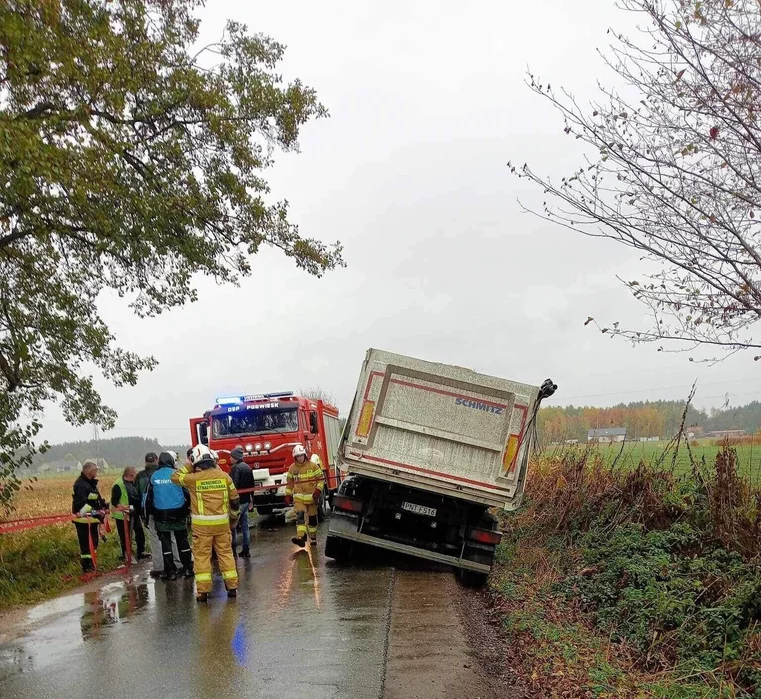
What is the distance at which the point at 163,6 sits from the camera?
37.8 ft

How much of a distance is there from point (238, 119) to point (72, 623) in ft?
27.4

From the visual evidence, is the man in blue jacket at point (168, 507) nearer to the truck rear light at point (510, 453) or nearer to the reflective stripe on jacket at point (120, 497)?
the reflective stripe on jacket at point (120, 497)

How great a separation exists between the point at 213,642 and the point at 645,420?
854 cm

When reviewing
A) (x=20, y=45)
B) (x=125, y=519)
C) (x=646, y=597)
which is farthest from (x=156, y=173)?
(x=646, y=597)

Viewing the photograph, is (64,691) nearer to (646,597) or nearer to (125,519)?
(646,597)

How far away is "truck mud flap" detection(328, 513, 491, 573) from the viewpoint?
9383mm

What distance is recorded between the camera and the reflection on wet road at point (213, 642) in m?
5.36

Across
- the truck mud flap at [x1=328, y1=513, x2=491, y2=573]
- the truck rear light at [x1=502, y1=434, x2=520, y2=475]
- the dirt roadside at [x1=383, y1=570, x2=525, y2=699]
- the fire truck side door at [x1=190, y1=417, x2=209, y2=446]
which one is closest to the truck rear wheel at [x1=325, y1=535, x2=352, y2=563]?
the truck mud flap at [x1=328, y1=513, x2=491, y2=573]

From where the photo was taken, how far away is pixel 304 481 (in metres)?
11.6

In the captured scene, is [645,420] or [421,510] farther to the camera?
[645,420]

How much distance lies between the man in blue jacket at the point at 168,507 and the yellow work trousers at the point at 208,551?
164cm

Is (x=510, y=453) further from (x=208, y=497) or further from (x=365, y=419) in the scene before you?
(x=208, y=497)

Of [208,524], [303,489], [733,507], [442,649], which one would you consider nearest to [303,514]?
[303,489]

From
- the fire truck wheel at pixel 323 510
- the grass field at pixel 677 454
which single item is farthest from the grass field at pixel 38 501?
the grass field at pixel 677 454
